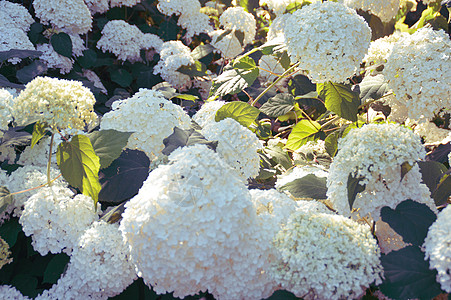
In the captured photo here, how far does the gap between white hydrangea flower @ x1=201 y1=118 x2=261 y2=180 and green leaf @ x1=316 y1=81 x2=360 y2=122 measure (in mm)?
495

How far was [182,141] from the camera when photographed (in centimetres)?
139

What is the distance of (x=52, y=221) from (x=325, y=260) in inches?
39.0

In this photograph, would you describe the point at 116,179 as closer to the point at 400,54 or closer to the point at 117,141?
the point at 117,141

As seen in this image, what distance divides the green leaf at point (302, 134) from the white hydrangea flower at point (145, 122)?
72cm

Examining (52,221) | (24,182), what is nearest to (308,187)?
(52,221)

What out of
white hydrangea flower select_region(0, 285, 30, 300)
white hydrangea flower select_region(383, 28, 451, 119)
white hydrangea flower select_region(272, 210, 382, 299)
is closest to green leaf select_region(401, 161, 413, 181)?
white hydrangea flower select_region(272, 210, 382, 299)

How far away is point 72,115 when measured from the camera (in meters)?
1.40

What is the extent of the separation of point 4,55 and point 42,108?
1182mm

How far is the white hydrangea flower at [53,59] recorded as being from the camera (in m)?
2.76

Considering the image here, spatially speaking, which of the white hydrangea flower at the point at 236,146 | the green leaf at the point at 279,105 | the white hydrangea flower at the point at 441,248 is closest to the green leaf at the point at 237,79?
the green leaf at the point at 279,105

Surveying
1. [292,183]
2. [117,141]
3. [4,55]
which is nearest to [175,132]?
[117,141]

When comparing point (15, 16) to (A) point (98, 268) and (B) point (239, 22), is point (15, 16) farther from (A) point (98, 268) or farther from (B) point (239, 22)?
(A) point (98, 268)

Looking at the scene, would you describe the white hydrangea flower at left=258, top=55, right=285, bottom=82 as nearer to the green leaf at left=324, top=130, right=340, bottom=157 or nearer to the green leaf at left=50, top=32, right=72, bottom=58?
the green leaf at left=324, top=130, right=340, bottom=157

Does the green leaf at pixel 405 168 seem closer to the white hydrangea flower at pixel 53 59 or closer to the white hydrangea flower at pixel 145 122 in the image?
the white hydrangea flower at pixel 145 122
